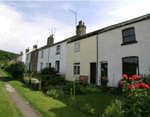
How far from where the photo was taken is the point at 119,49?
10.8 metres

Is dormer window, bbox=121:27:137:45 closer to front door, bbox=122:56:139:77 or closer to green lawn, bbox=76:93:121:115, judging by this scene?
front door, bbox=122:56:139:77

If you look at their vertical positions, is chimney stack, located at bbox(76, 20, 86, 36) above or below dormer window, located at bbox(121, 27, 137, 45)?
above

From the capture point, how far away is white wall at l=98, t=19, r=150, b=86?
910 centimetres

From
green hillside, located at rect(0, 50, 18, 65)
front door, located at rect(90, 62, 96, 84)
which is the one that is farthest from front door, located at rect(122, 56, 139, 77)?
green hillside, located at rect(0, 50, 18, 65)

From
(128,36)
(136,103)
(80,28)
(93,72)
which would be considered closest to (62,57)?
(80,28)

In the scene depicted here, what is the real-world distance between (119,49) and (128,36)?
138cm

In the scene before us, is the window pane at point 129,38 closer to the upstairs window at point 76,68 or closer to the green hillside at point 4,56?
the upstairs window at point 76,68

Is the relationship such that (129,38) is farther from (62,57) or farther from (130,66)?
(62,57)

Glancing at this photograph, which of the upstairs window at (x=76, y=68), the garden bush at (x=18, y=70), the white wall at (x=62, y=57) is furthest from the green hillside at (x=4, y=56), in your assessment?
the upstairs window at (x=76, y=68)

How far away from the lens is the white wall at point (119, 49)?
9.10m

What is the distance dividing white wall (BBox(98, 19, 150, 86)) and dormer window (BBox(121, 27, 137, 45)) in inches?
11.0

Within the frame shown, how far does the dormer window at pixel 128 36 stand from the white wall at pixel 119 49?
0.28 m

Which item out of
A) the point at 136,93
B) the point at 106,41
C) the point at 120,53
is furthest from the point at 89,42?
the point at 136,93

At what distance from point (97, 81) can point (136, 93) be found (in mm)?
8961
